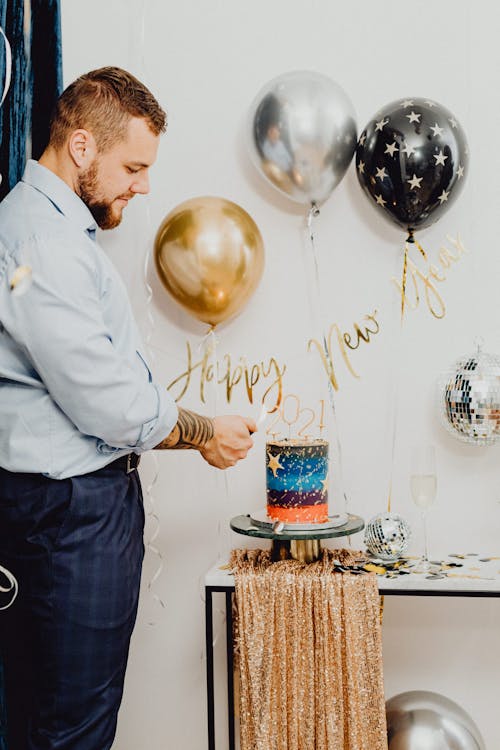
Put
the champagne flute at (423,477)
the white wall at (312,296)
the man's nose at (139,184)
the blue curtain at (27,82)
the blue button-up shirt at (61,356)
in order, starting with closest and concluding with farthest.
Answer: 1. the blue button-up shirt at (61,356)
2. the man's nose at (139,184)
3. the blue curtain at (27,82)
4. the champagne flute at (423,477)
5. the white wall at (312,296)

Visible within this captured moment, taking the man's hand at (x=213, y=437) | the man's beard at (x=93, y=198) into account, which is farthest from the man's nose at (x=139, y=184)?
the man's hand at (x=213, y=437)

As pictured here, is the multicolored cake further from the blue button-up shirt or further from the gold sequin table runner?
the blue button-up shirt

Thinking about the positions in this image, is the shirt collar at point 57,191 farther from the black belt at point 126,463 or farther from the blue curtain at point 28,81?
the black belt at point 126,463

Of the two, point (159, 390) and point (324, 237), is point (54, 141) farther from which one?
point (324, 237)

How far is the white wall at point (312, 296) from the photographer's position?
1881mm

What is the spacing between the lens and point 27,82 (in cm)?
167

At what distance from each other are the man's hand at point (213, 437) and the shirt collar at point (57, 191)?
15.0 inches

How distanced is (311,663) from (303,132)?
1.10m

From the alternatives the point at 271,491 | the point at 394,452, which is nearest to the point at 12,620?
the point at 271,491

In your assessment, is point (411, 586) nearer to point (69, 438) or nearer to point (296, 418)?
point (296, 418)

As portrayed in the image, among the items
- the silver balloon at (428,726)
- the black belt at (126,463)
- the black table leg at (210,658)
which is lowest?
the silver balloon at (428,726)

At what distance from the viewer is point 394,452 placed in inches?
74.9

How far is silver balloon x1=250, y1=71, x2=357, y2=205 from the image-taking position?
5.53 feet

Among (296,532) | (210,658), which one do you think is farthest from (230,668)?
(296,532)
